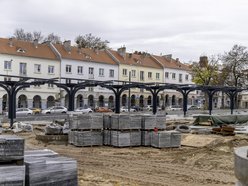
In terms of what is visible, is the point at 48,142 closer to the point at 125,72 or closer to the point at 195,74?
the point at 125,72

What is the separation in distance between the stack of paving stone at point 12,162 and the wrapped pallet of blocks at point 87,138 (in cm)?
1286

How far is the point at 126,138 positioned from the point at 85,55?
52.0 m

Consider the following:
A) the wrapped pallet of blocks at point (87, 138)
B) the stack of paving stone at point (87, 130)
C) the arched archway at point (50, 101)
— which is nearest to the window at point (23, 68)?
the arched archway at point (50, 101)

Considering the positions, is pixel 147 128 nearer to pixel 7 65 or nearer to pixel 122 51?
pixel 7 65

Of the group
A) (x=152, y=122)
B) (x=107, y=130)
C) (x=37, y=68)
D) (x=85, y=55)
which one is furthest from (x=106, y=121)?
(x=85, y=55)

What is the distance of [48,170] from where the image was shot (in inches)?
333

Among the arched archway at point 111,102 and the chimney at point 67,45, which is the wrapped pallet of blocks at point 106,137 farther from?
the arched archway at point 111,102

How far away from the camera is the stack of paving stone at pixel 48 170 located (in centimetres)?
822

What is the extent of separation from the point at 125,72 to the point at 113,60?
3327mm

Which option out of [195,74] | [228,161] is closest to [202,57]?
[195,74]

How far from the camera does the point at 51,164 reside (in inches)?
338

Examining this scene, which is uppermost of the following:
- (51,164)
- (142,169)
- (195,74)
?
(195,74)

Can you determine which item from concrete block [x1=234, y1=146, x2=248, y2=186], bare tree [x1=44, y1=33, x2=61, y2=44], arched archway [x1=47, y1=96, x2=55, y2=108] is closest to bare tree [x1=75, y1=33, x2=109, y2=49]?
bare tree [x1=44, y1=33, x2=61, y2=44]

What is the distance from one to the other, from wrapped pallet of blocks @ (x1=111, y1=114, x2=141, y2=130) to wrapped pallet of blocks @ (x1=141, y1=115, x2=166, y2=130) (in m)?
0.29
